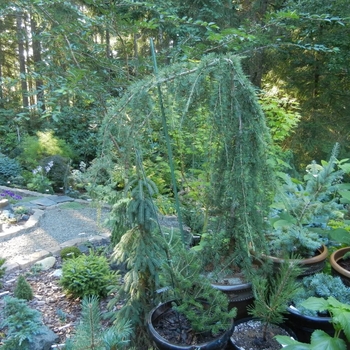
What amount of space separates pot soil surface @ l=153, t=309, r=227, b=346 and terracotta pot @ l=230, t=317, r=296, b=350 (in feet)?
0.80

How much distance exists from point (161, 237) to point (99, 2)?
206cm

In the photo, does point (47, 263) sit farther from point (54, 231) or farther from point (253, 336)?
point (253, 336)

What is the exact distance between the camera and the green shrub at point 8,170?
7059 mm

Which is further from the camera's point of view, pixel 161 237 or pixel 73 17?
pixel 73 17

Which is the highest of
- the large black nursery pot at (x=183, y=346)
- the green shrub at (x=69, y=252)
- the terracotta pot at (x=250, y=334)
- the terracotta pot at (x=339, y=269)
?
the terracotta pot at (x=339, y=269)

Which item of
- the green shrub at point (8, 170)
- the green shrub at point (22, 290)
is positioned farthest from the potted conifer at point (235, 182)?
the green shrub at point (8, 170)

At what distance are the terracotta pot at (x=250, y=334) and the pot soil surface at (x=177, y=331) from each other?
24cm

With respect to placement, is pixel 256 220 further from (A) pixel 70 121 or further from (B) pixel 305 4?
(A) pixel 70 121

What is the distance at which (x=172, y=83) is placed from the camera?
1.67m

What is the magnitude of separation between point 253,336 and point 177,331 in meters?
0.46

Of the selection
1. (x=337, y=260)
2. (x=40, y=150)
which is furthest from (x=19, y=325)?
(x=40, y=150)

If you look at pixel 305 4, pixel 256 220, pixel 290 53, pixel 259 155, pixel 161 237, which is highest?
pixel 305 4

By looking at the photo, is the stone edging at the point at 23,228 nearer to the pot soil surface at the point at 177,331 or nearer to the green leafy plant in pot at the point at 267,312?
the pot soil surface at the point at 177,331

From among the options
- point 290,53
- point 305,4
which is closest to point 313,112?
point 290,53
